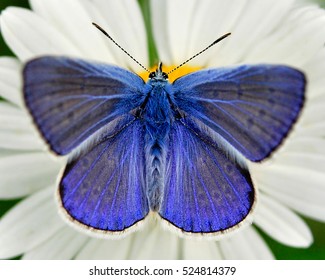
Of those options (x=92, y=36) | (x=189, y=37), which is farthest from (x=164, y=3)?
(x=92, y=36)

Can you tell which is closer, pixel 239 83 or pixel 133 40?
pixel 239 83

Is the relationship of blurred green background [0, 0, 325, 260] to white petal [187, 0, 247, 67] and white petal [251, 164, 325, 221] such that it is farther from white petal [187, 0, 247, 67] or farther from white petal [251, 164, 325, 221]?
white petal [251, 164, 325, 221]

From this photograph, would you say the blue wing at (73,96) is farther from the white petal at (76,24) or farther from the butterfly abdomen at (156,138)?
the white petal at (76,24)

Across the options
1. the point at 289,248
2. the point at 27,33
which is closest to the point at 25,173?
the point at 27,33

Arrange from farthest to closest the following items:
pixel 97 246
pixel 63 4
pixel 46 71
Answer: pixel 97 246, pixel 63 4, pixel 46 71

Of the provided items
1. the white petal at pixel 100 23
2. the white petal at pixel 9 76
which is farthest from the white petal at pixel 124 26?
the white petal at pixel 9 76

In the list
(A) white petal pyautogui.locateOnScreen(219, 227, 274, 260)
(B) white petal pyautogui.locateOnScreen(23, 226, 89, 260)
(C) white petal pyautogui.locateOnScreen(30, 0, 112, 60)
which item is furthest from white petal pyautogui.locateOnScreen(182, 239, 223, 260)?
(C) white petal pyautogui.locateOnScreen(30, 0, 112, 60)

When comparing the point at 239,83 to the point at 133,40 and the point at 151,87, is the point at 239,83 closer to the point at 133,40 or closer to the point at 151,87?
the point at 151,87
